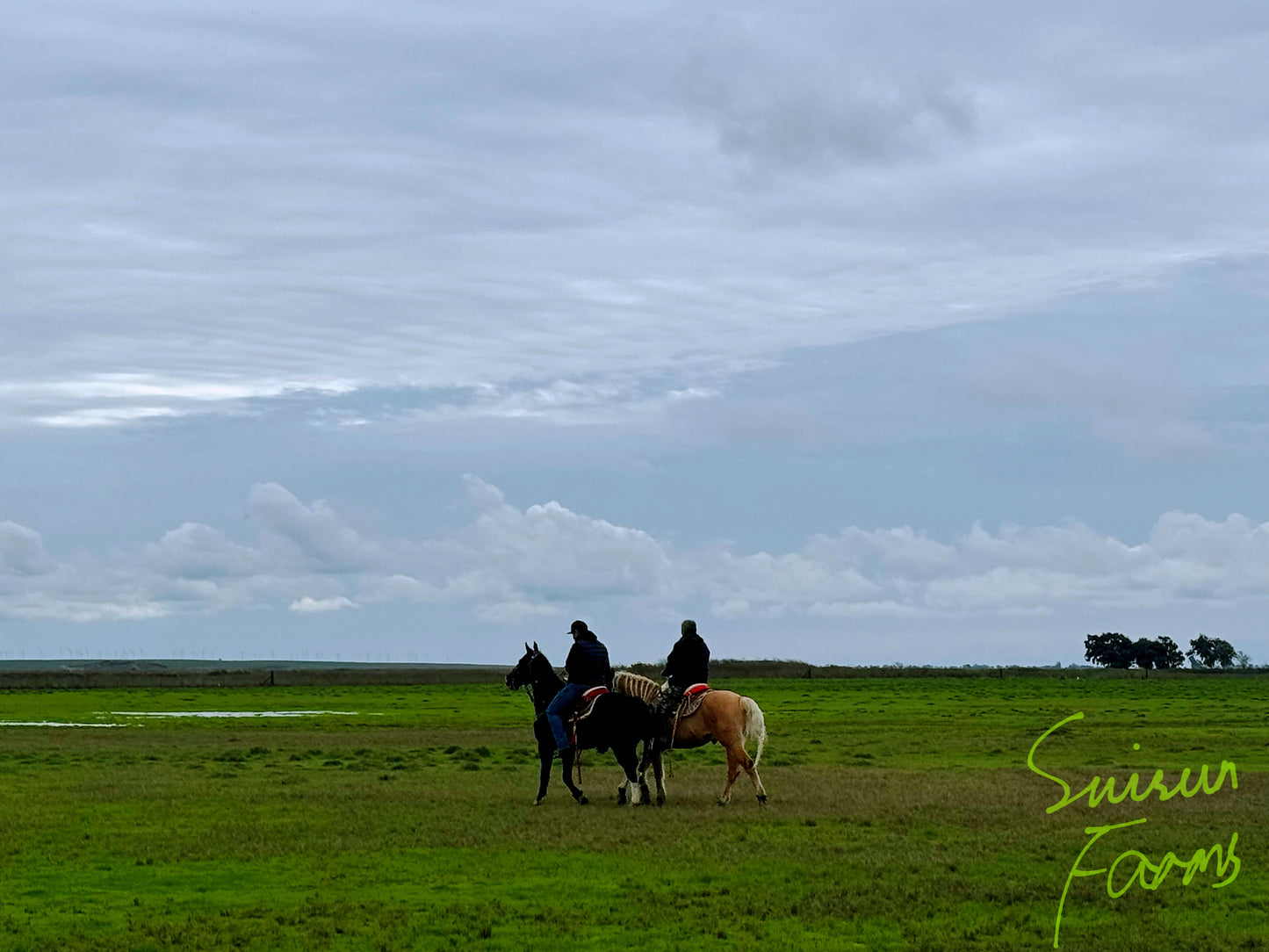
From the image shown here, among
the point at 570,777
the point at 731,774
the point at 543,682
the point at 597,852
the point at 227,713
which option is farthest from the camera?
the point at 227,713

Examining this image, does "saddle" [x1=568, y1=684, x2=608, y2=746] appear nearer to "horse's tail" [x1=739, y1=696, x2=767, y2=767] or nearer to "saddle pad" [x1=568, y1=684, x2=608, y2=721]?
"saddle pad" [x1=568, y1=684, x2=608, y2=721]

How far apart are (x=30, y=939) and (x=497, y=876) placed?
501cm

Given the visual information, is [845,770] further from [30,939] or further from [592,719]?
[30,939]

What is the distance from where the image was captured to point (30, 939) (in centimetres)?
1319

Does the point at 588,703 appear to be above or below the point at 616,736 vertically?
above

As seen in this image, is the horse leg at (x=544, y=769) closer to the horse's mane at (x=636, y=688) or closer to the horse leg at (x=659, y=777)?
the horse's mane at (x=636, y=688)

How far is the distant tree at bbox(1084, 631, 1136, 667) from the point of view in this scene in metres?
186

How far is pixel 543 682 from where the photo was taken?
2403cm

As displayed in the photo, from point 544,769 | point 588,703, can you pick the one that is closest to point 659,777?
point 588,703

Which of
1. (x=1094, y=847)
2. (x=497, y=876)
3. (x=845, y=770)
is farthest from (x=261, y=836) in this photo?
(x=845, y=770)

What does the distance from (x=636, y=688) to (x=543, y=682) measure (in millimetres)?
1797

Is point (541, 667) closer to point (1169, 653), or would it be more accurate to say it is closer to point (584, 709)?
point (584, 709)

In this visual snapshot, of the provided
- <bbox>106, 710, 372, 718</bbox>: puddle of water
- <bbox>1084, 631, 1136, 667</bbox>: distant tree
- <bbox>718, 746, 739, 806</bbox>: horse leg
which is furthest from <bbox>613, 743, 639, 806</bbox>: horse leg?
<bbox>1084, 631, 1136, 667</bbox>: distant tree

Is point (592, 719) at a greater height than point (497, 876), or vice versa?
point (592, 719)
